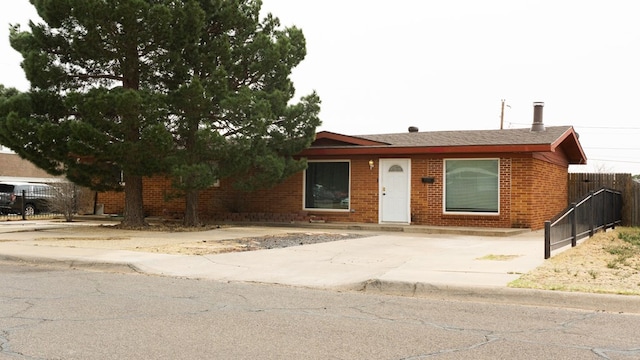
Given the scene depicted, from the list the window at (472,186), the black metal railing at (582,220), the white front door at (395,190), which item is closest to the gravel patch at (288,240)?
the white front door at (395,190)

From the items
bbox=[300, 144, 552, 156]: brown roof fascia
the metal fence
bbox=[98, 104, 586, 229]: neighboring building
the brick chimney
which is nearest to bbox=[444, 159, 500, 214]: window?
bbox=[98, 104, 586, 229]: neighboring building

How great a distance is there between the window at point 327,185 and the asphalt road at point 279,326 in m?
12.6

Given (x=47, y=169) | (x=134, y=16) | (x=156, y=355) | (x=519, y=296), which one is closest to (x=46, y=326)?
(x=156, y=355)

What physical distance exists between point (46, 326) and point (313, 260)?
20.2 ft

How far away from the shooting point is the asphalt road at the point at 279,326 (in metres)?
5.49

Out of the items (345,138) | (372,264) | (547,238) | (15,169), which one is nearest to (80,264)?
(372,264)

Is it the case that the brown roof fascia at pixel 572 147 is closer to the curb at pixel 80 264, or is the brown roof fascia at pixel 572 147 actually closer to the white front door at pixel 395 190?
the white front door at pixel 395 190

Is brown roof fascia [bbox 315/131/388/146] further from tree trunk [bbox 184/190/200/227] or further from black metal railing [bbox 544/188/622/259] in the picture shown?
black metal railing [bbox 544/188/622/259]

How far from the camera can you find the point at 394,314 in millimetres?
7258

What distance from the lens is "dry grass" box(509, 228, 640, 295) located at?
8391 millimetres

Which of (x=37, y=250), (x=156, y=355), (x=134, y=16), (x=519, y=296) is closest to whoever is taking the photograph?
(x=156, y=355)

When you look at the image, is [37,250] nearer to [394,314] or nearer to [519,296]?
[394,314]

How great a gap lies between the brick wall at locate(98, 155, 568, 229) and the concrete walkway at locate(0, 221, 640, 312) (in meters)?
2.98

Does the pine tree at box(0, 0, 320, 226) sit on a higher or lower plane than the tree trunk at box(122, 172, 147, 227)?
higher
